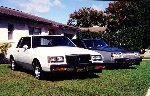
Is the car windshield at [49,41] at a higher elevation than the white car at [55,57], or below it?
higher

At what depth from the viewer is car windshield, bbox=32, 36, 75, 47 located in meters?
10.4

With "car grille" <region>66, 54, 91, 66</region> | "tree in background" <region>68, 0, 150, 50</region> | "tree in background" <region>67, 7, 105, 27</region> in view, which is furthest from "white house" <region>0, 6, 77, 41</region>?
"tree in background" <region>67, 7, 105, 27</region>

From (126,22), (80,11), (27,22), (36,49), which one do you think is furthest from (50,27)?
(80,11)

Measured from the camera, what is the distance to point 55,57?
29.6 feet

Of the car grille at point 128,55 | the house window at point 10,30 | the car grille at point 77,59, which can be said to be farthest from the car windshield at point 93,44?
the house window at point 10,30

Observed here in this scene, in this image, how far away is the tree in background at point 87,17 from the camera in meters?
55.9

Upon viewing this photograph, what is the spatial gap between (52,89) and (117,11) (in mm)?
37721

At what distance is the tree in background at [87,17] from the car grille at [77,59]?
46.1 metres

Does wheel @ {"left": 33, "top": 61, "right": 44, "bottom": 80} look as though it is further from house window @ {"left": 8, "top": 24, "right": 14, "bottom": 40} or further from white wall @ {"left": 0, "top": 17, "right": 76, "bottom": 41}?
house window @ {"left": 8, "top": 24, "right": 14, "bottom": 40}

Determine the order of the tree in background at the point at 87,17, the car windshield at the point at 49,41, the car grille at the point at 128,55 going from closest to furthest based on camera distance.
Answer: the car windshield at the point at 49,41, the car grille at the point at 128,55, the tree in background at the point at 87,17

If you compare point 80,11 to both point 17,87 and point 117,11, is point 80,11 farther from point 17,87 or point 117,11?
point 17,87

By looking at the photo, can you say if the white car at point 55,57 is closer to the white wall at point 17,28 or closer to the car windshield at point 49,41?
the car windshield at point 49,41

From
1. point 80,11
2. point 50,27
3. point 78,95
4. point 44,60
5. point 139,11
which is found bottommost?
point 78,95

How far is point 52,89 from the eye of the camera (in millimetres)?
7707
